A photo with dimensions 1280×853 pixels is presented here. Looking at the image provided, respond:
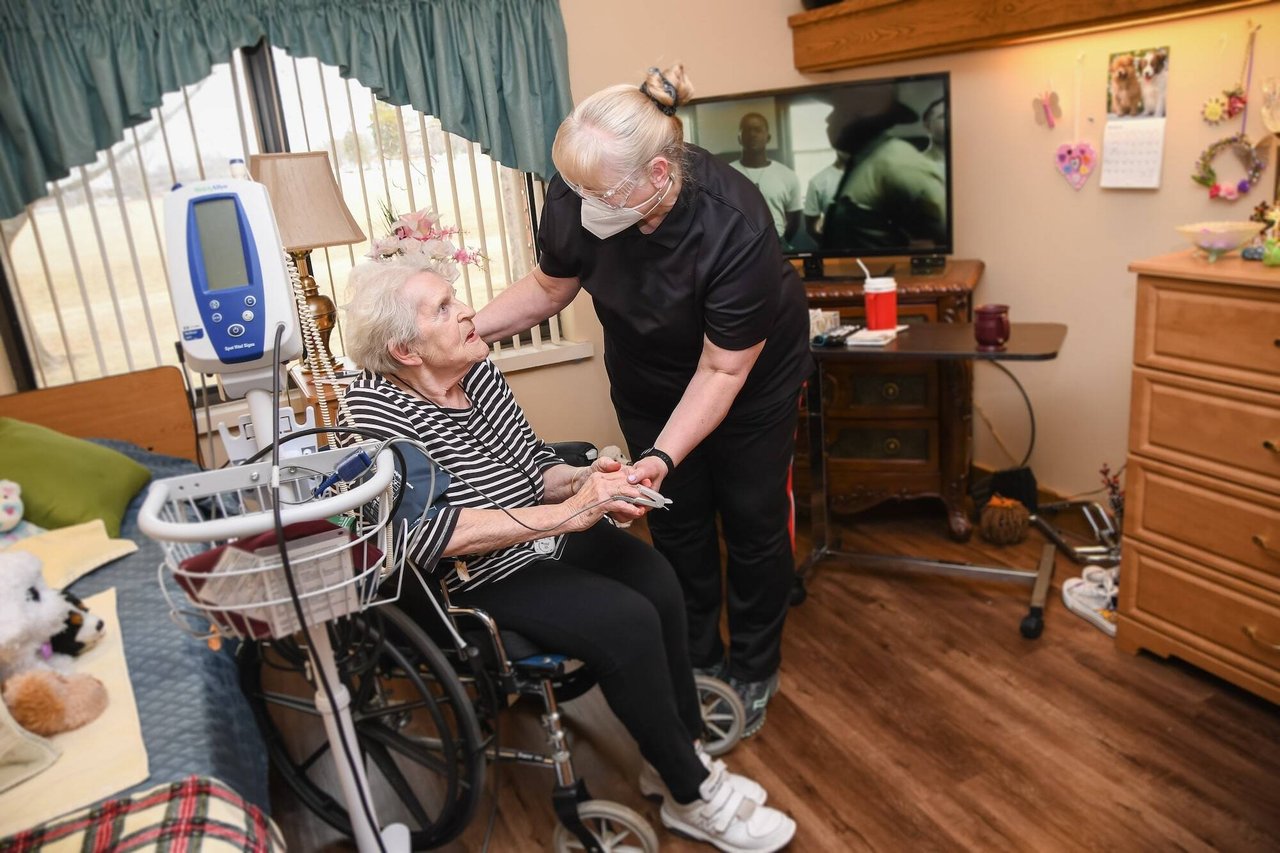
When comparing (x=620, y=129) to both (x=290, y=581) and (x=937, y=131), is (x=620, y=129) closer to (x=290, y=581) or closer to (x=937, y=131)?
(x=290, y=581)

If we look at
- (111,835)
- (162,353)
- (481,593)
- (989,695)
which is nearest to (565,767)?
(481,593)

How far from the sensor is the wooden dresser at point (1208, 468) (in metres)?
1.88

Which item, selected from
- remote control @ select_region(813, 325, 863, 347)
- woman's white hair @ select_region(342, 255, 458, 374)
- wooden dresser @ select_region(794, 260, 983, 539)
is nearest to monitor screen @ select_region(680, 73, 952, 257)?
wooden dresser @ select_region(794, 260, 983, 539)

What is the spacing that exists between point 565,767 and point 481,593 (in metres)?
0.32

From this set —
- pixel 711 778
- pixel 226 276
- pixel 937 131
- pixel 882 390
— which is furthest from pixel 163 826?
pixel 937 131

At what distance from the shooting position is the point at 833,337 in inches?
96.9

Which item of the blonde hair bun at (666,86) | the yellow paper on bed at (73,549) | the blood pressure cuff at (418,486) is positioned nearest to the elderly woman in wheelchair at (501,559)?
the blood pressure cuff at (418,486)

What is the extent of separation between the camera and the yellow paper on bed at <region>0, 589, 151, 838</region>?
4.10ft

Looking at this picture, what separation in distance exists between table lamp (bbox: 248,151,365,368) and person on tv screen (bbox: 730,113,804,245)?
1.18 m

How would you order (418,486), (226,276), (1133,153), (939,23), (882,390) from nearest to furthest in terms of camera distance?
(226,276) → (418,486) → (1133,153) → (939,23) → (882,390)

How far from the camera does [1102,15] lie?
2.31m

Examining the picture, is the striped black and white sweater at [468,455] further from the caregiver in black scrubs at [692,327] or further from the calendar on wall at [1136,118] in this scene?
the calendar on wall at [1136,118]

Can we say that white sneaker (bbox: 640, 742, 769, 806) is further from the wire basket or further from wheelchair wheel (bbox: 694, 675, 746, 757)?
the wire basket

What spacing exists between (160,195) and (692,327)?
5.86 ft
